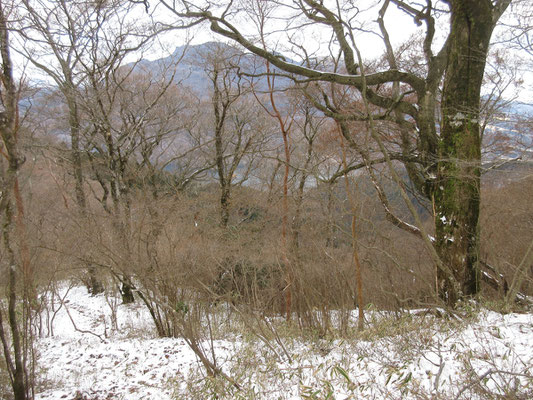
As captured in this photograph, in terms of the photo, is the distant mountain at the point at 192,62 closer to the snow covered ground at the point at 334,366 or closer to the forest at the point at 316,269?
the forest at the point at 316,269

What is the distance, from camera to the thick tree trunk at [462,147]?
447cm

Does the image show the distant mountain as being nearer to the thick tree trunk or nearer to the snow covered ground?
the thick tree trunk

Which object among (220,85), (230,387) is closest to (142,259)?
(230,387)

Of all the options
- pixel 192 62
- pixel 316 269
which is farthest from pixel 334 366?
pixel 192 62

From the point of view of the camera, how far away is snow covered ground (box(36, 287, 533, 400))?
2652 mm

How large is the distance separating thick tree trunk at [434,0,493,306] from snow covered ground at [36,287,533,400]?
733 millimetres

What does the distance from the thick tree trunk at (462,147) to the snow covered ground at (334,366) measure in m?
0.73

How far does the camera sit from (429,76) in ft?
17.6

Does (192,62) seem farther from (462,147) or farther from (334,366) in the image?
(334,366)

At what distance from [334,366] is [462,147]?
331 centimetres

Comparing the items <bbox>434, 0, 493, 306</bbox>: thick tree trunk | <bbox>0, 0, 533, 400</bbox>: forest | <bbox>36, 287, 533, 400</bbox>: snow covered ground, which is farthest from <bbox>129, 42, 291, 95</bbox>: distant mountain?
<bbox>36, 287, 533, 400</bbox>: snow covered ground

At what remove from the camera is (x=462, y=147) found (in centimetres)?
458

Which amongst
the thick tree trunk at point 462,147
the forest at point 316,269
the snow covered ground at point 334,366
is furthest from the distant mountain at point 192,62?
the snow covered ground at point 334,366

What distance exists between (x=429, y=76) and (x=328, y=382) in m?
4.70
